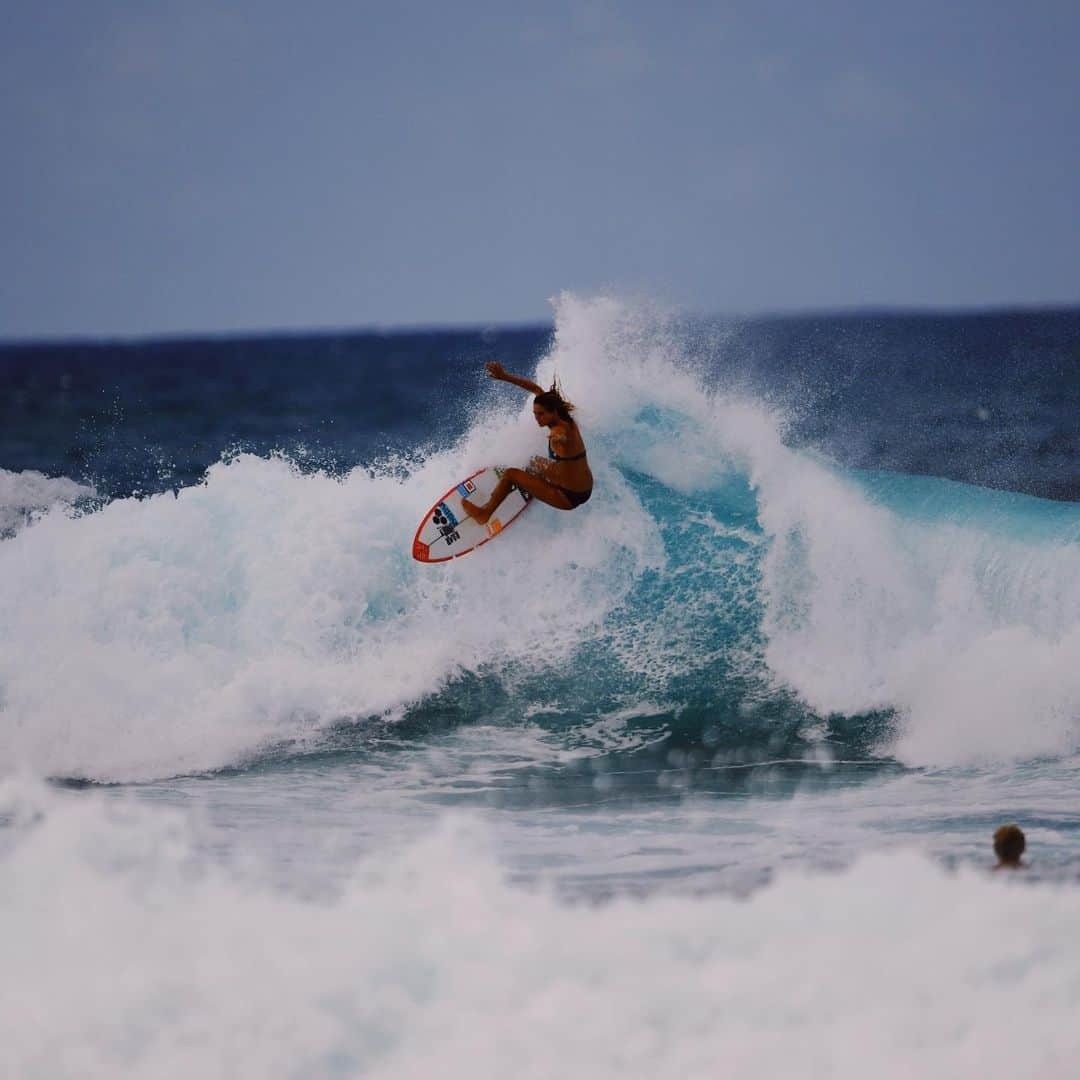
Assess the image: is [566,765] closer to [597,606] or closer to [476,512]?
[597,606]

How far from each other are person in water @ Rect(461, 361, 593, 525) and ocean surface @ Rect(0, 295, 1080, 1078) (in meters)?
0.34

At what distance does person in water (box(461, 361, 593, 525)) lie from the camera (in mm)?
7770

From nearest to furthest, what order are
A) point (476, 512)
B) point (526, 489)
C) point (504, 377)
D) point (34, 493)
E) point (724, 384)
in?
point (504, 377) < point (526, 489) < point (476, 512) < point (724, 384) < point (34, 493)

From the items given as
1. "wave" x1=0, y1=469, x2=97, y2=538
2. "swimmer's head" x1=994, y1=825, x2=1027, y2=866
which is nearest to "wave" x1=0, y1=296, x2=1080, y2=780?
"swimmer's head" x1=994, y1=825, x2=1027, y2=866

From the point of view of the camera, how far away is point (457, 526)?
873cm

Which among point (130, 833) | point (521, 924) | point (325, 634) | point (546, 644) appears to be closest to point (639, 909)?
point (521, 924)

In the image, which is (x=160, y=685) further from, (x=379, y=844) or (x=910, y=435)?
(x=910, y=435)

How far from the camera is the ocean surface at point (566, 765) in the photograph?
4.73 metres

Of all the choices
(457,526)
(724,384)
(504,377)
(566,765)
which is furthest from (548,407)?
(724,384)

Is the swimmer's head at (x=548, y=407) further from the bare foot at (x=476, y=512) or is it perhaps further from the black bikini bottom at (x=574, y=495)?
the bare foot at (x=476, y=512)

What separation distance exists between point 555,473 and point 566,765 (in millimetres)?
2020

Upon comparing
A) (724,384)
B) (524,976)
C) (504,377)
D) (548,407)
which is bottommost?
(524,976)

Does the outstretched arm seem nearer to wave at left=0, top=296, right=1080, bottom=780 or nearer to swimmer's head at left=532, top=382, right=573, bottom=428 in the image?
swimmer's head at left=532, top=382, right=573, bottom=428

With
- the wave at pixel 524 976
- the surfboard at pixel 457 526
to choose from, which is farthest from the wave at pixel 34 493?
the wave at pixel 524 976
